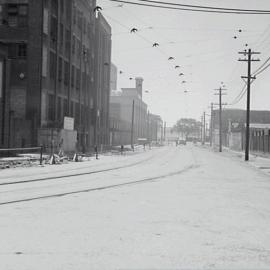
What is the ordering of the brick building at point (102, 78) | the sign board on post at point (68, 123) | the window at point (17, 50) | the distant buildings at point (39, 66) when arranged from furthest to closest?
the brick building at point (102, 78) → the sign board on post at point (68, 123) → the window at point (17, 50) → the distant buildings at point (39, 66)

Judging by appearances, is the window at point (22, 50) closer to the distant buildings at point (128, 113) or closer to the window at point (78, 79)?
the window at point (78, 79)

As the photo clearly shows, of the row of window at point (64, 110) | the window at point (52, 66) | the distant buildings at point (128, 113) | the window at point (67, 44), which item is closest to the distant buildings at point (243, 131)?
the distant buildings at point (128, 113)

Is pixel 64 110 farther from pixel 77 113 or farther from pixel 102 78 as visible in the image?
pixel 102 78

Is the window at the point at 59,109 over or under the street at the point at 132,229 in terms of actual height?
over

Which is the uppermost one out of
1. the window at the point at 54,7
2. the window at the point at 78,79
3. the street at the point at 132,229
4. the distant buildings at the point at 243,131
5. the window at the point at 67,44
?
the window at the point at 54,7

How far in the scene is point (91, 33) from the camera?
5844 centimetres

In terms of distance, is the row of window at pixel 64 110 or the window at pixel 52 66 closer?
the row of window at pixel 64 110

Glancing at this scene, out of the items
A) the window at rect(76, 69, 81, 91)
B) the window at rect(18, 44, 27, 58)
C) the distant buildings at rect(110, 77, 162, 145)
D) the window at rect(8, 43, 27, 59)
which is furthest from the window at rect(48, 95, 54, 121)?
the distant buildings at rect(110, 77, 162, 145)

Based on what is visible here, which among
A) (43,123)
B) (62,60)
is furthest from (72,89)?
(43,123)

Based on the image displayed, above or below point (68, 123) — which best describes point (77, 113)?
above

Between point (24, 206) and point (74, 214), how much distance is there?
158 centimetres

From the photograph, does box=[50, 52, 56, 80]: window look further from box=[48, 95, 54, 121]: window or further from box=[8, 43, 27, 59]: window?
box=[8, 43, 27, 59]: window

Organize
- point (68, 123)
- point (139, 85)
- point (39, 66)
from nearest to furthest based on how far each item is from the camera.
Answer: point (39, 66), point (68, 123), point (139, 85)

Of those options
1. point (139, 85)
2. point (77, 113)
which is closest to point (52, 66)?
point (77, 113)
